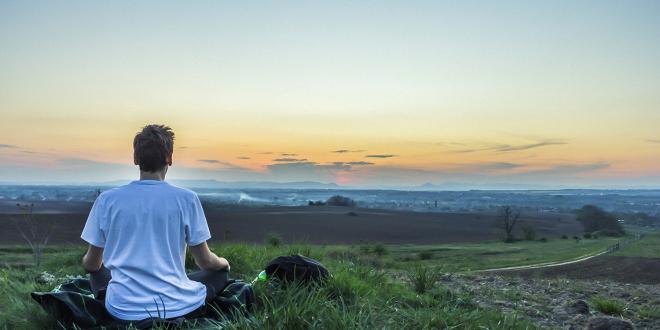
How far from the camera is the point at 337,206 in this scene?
132 metres

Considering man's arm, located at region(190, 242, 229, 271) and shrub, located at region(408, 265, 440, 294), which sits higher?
man's arm, located at region(190, 242, 229, 271)

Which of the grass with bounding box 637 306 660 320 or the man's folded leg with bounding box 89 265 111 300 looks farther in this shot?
the grass with bounding box 637 306 660 320

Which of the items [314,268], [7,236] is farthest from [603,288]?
[7,236]

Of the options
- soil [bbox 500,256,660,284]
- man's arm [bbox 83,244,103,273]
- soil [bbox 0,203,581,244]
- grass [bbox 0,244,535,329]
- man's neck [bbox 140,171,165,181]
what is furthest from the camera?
soil [bbox 0,203,581,244]

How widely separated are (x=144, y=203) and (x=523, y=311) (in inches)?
211

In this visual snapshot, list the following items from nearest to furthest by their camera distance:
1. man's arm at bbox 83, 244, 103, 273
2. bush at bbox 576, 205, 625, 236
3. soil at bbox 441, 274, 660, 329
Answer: man's arm at bbox 83, 244, 103, 273 < soil at bbox 441, 274, 660, 329 < bush at bbox 576, 205, 625, 236

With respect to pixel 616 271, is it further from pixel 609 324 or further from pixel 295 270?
pixel 295 270

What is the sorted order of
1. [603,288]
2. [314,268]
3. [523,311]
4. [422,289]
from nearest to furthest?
[314,268], [523,311], [422,289], [603,288]

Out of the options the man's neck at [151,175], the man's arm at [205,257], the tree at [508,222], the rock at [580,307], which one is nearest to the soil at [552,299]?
the rock at [580,307]

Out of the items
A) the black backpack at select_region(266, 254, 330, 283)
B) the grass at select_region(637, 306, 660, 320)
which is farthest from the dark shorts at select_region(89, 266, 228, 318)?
the grass at select_region(637, 306, 660, 320)

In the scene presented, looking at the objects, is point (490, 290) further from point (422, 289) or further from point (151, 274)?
point (151, 274)

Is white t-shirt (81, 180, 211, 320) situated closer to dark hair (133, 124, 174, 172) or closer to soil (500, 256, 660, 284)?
dark hair (133, 124, 174, 172)

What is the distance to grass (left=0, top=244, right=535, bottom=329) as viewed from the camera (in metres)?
4.29

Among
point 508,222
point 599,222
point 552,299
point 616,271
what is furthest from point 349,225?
point 552,299
